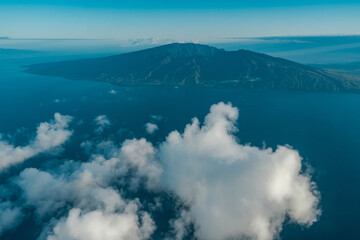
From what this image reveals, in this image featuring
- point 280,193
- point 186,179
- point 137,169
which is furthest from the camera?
point 137,169

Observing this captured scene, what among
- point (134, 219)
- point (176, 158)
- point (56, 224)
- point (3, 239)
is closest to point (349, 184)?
point (176, 158)

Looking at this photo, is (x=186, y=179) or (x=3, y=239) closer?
(x=3, y=239)

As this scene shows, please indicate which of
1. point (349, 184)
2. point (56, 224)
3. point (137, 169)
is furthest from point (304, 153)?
point (56, 224)

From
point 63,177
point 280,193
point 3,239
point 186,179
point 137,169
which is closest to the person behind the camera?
point 3,239

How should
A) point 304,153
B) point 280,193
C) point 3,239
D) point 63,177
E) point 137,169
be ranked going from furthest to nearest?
1. point 304,153
2. point 137,169
3. point 63,177
4. point 280,193
5. point 3,239

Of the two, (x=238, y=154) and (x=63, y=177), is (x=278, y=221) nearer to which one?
(x=238, y=154)

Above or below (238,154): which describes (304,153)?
below

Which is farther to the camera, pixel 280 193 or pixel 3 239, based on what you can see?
pixel 280 193

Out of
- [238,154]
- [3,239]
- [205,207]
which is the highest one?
[238,154]

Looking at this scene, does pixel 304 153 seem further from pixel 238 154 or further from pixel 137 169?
pixel 137 169
